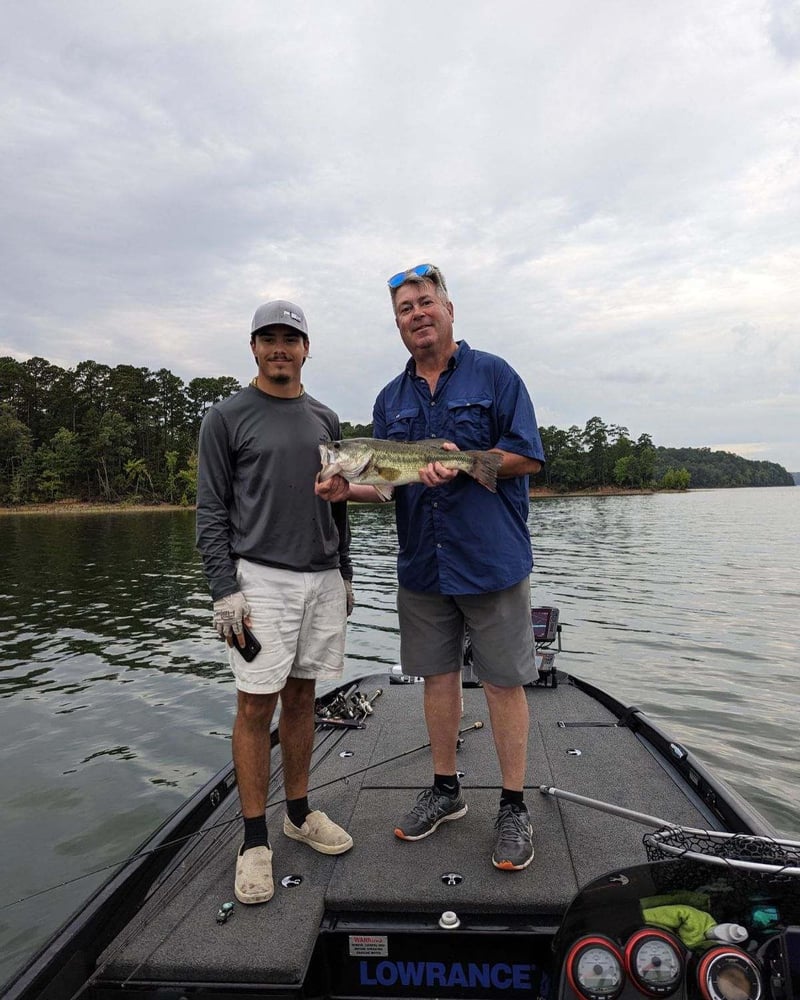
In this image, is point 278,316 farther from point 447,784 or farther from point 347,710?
point 347,710

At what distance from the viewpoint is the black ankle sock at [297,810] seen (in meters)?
3.54

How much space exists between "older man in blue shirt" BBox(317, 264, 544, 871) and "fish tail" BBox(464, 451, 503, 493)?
0.07 m

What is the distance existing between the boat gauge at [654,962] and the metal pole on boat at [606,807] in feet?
2.16

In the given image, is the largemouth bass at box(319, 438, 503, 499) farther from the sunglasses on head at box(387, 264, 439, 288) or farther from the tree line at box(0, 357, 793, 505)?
the tree line at box(0, 357, 793, 505)

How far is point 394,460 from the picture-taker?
11.1 ft

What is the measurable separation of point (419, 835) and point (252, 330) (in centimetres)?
292

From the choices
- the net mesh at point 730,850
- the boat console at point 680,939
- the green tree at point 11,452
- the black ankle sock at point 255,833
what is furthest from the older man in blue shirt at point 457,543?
the green tree at point 11,452

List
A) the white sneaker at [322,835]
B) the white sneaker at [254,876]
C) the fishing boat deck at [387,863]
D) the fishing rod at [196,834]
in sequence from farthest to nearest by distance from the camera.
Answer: the white sneaker at [322,835] < the fishing rod at [196,834] < the white sneaker at [254,876] < the fishing boat deck at [387,863]

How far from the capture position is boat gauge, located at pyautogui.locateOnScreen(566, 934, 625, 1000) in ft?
6.91

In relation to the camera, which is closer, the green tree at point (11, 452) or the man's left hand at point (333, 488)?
the man's left hand at point (333, 488)

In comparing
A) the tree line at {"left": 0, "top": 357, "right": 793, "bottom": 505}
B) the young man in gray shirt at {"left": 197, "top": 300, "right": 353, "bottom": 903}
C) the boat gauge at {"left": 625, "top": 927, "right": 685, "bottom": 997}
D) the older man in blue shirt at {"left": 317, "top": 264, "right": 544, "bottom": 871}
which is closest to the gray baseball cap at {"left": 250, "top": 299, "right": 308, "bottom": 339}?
the young man in gray shirt at {"left": 197, "top": 300, "right": 353, "bottom": 903}

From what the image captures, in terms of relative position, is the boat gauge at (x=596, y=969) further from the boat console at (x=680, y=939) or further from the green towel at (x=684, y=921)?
the green towel at (x=684, y=921)

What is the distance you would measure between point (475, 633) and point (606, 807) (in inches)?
42.8

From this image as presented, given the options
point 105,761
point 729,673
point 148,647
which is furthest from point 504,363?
point 148,647
